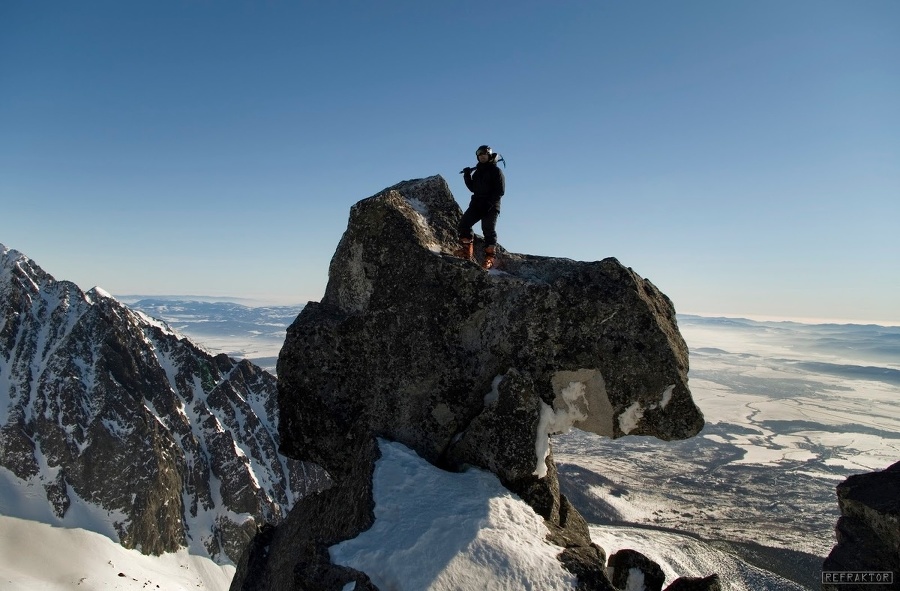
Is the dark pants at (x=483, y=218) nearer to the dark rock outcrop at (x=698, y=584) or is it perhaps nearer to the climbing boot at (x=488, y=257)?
the climbing boot at (x=488, y=257)

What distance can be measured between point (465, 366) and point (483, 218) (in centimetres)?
471

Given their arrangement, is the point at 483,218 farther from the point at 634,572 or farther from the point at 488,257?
the point at 634,572

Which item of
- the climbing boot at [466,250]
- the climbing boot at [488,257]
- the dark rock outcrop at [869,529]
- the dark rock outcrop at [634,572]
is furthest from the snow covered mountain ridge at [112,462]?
the dark rock outcrop at [634,572]

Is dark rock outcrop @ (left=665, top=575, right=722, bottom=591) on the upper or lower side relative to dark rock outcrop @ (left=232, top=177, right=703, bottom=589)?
lower

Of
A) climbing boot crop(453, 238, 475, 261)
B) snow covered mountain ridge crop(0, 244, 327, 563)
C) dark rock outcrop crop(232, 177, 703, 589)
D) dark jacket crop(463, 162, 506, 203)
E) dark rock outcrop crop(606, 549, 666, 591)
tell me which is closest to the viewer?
dark rock outcrop crop(232, 177, 703, 589)

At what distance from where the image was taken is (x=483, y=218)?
15508mm

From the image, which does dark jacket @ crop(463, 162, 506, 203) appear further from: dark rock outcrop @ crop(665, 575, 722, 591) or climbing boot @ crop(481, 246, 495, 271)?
dark rock outcrop @ crop(665, 575, 722, 591)

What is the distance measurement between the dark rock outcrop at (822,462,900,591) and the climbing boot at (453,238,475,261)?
15069 mm

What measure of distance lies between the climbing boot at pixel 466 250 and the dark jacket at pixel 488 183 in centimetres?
136

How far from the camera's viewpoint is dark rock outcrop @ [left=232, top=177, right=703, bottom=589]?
42.5 ft

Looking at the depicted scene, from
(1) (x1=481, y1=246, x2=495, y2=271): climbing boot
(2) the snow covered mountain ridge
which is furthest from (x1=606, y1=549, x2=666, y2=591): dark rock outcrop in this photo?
(2) the snow covered mountain ridge

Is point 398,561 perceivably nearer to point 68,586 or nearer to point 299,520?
point 299,520

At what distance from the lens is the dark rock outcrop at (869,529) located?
649 inches

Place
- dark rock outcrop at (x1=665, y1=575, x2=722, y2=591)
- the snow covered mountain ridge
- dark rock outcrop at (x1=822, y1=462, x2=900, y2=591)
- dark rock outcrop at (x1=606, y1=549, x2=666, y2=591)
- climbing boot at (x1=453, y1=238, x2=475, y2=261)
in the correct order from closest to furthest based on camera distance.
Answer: dark rock outcrop at (x1=665, y1=575, x2=722, y2=591) < dark rock outcrop at (x1=606, y1=549, x2=666, y2=591) < climbing boot at (x1=453, y1=238, x2=475, y2=261) < dark rock outcrop at (x1=822, y1=462, x2=900, y2=591) < the snow covered mountain ridge
